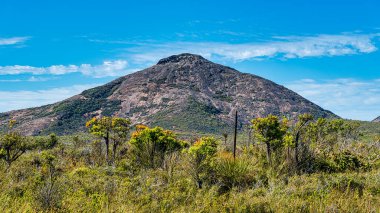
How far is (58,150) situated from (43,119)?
139 meters

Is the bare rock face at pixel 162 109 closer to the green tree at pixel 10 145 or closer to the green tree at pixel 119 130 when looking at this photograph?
the green tree at pixel 119 130

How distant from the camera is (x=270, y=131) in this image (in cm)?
1802

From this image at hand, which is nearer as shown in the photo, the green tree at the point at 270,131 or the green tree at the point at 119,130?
the green tree at the point at 270,131

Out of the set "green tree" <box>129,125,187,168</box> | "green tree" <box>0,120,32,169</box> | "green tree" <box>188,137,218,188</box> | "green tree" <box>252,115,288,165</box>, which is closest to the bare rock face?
"green tree" <box>0,120,32,169</box>

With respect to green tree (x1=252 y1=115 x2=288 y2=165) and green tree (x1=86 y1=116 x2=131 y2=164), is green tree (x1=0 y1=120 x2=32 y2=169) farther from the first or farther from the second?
green tree (x1=252 y1=115 x2=288 y2=165)

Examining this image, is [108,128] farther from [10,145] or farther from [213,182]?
[213,182]

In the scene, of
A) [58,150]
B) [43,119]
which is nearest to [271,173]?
[58,150]

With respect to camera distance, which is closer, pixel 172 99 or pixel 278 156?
pixel 278 156

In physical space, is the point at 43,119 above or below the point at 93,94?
below

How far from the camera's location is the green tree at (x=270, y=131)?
17.1 meters

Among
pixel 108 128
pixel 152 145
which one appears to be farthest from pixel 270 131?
pixel 108 128

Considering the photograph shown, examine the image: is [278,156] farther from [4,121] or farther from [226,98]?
[226,98]

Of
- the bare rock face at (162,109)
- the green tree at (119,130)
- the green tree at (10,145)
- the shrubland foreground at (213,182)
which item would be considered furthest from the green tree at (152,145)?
the bare rock face at (162,109)

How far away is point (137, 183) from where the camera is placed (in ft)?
34.8
